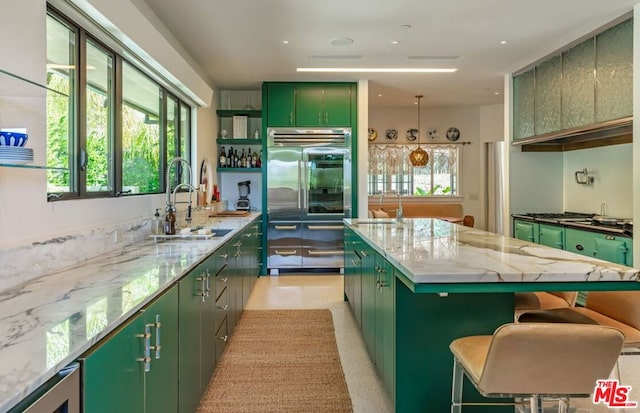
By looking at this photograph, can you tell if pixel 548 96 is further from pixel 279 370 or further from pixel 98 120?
pixel 98 120

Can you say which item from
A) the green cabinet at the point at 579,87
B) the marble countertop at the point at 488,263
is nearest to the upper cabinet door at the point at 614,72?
the green cabinet at the point at 579,87

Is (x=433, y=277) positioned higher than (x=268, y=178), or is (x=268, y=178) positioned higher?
(x=268, y=178)

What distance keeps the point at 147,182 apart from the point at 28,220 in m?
1.90

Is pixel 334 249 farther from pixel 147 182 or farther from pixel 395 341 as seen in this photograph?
pixel 395 341

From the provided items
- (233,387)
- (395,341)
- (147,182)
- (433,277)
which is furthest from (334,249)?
(433,277)

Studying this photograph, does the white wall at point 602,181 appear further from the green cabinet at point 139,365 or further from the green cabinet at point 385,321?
the green cabinet at point 139,365

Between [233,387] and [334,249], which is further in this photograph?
[334,249]

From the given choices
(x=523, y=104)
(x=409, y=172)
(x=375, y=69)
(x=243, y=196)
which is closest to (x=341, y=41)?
(x=375, y=69)

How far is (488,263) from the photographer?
6.01 ft

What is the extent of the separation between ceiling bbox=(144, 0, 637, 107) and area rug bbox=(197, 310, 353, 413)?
279cm

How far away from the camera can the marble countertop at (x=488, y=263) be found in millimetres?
1632

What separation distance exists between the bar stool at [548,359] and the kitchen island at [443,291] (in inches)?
13.1

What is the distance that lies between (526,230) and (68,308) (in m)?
5.11

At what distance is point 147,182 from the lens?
374cm
